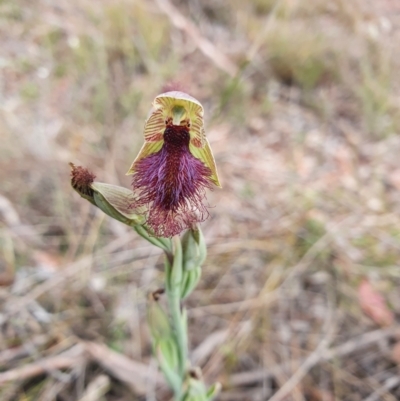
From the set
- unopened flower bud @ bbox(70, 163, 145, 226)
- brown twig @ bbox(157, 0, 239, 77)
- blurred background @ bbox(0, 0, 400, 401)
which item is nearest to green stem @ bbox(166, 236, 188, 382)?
unopened flower bud @ bbox(70, 163, 145, 226)

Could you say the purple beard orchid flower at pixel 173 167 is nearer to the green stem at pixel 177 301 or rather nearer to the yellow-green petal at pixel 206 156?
the yellow-green petal at pixel 206 156

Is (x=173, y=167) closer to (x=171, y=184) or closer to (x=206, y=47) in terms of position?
(x=171, y=184)

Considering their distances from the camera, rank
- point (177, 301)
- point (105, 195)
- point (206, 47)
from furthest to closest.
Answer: point (206, 47) → point (177, 301) → point (105, 195)

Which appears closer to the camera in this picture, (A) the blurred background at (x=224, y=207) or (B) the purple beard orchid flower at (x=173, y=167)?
(B) the purple beard orchid flower at (x=173, y=167)

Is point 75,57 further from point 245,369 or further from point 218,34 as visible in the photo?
point 245,369

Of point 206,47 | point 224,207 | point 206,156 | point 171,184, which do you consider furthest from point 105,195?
point 206,47

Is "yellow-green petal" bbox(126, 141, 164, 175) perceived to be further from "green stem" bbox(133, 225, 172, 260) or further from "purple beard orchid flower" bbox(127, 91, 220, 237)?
"green stem" bbox(133, 225, 172, 260)

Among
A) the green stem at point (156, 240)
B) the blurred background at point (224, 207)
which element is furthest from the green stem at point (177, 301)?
the blurred background at point (224, 207)
